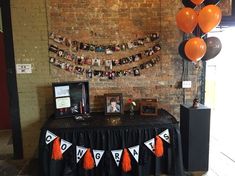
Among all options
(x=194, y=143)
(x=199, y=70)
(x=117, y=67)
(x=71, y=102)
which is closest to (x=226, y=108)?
(x=199, y=70)

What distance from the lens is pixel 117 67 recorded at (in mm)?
3348

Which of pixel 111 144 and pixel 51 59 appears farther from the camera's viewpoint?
pixel 51 59

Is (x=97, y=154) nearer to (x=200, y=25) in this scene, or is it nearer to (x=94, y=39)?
(x=94, y=39)

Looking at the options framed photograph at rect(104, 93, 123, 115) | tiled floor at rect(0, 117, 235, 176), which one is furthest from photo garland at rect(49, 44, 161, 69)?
tiled floor at rect(0, 117, 235, 176)

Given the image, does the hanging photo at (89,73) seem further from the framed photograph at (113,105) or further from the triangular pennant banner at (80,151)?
the triangular pennant banner at (80,151)

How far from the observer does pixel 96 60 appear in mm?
3305

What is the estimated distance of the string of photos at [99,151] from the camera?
272 cm

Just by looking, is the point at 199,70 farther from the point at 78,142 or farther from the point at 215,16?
the point at 78,142

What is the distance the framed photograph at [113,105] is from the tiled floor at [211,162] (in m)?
1.24

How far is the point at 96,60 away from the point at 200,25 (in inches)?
57.5

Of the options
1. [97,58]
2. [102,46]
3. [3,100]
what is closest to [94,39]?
[102,46]

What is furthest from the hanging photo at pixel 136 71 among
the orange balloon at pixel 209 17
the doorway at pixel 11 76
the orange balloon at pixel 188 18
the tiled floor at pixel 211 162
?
the doorway at pixel 11 76

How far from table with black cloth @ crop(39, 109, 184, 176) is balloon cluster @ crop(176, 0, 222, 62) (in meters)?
0.91

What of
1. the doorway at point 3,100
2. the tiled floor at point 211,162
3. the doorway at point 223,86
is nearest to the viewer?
the tiled floor at point 211,162
